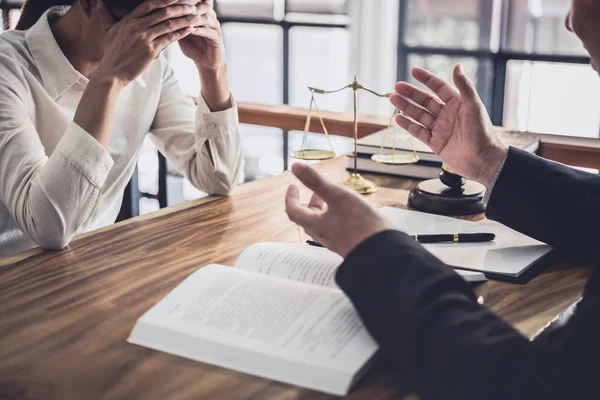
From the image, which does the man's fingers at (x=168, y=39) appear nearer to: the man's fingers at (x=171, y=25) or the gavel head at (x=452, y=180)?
the man's fingers at (x=171, y=25)

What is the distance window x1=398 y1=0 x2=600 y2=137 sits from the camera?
404 centimetres

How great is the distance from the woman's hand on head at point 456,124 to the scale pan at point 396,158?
145 millimetres

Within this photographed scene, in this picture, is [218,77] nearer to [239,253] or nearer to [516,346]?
[239,253]

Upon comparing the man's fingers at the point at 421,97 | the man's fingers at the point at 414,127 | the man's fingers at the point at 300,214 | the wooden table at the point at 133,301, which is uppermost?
the man's fingers at the point at 421,97

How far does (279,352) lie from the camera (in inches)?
36.3

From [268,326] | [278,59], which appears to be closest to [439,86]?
[268,326]

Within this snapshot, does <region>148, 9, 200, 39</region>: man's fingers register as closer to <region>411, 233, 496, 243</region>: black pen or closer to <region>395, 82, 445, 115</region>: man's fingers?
<region>395, 82, 445, 115</region>: man's fingers

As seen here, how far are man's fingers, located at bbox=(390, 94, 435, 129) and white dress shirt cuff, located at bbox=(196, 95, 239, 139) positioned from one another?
42cm

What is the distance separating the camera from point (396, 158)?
5.82 ft

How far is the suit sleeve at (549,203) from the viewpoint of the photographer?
1330 mm

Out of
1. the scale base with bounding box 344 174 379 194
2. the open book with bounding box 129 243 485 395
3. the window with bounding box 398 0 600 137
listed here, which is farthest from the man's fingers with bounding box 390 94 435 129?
the window with bounding box 398 0 600 137

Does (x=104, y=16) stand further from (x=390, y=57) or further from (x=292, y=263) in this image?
(x=390, y=57)

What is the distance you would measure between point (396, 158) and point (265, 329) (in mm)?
886

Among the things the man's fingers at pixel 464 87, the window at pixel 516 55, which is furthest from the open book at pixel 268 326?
the window at pixel 516 55
